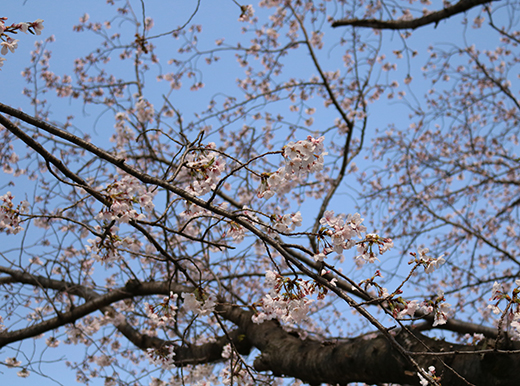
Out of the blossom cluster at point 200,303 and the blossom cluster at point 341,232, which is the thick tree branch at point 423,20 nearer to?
the blossom cluster at point 341,232

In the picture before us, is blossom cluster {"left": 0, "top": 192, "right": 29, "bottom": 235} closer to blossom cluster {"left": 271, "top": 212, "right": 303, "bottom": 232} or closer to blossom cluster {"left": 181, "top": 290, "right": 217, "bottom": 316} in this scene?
blossom cluster {"left": 181, "top": 290, "right": 217, "bottom": 316}

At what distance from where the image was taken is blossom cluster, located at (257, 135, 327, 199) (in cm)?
162

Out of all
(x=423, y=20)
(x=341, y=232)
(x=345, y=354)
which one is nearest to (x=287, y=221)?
(x=341, y=232)

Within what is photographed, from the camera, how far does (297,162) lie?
64.2 inches

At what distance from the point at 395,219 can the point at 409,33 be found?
2876 mm

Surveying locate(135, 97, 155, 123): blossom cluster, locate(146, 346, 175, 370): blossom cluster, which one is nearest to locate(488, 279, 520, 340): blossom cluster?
locate(146, 346, 175, 370): blossom cluster

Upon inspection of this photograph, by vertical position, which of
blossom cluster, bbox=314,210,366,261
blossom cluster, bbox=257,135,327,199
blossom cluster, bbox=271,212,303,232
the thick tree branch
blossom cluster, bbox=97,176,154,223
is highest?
the thick tree branch

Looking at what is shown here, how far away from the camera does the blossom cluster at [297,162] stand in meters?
1.62

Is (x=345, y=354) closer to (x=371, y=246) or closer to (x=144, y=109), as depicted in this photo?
(x=371, y=246)

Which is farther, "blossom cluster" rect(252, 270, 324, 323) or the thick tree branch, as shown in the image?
the thick tree branch

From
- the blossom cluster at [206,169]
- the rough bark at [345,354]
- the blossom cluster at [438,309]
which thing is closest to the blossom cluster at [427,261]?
the blossom cluster at [438,309]

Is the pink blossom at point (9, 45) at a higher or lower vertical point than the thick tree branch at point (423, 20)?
lower

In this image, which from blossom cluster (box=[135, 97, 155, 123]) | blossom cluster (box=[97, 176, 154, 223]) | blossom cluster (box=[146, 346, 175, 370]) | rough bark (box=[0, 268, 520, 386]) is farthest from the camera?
blossom cluster (box=[135, 97, 155, 123])

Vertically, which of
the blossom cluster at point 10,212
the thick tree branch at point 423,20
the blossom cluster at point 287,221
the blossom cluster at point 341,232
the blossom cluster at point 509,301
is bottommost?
the blossom cluster at point 509,301
